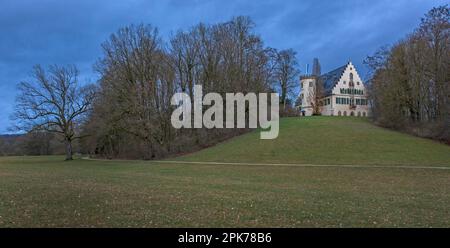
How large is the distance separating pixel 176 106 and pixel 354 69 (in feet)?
172

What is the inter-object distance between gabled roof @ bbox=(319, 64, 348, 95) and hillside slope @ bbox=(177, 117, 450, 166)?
111 ft

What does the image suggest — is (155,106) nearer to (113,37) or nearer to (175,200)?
(113,37)

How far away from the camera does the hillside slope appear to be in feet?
101

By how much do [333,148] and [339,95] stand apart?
151ft

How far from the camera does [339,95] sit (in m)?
79.8

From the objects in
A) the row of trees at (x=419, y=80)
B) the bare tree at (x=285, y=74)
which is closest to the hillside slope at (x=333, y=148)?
the row of trees at (x=419, y=80)

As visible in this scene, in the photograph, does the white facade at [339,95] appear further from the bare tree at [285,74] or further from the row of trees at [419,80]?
the row of trees at [419,80]

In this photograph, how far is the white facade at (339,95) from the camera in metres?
79.7

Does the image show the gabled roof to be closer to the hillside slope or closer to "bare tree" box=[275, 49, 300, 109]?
"bare tree" box=[275, 49, 300, 109]

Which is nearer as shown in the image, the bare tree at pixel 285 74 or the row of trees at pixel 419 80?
the row of trees at pixel 419 80

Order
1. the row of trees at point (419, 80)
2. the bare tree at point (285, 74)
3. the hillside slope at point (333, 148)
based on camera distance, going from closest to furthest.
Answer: the hillside slope at point (333, 148) < the row of trees at point (419, 80) < the bare tree at point (285, 74)

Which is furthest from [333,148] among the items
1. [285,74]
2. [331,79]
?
[331,79]

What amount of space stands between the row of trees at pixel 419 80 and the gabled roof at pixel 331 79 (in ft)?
108

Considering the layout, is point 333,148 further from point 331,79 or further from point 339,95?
point 331,79
